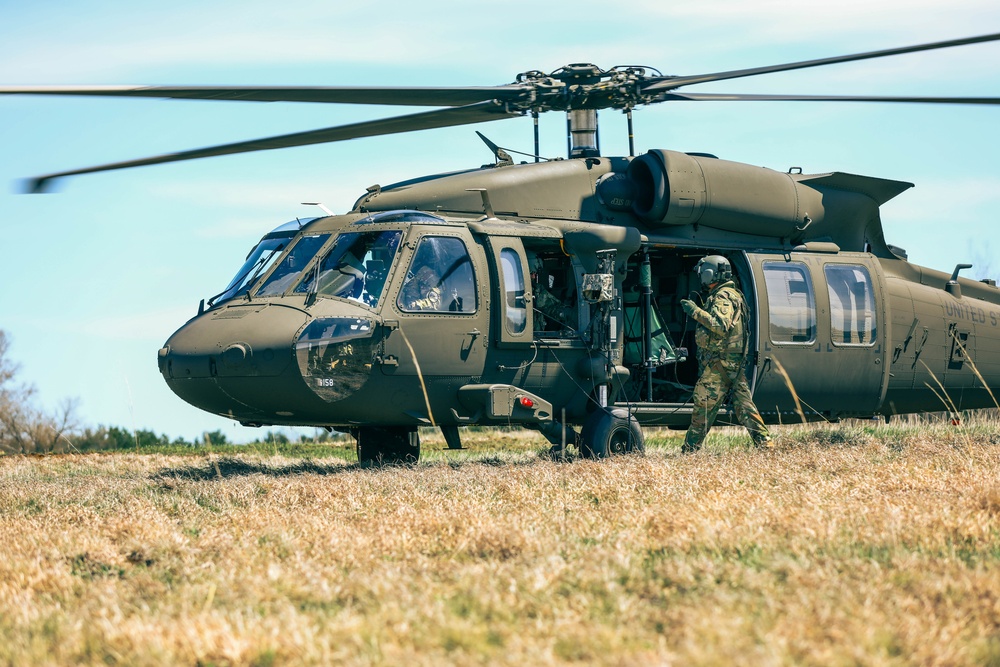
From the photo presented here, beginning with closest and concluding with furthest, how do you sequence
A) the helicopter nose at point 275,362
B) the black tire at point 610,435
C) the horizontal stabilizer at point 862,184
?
the helicopter nose at point 275,362, the black tire at point 610,435, the horizontal stabilizer at point 862,184

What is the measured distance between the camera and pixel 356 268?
9.77 meters

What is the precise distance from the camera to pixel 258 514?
7055 mm

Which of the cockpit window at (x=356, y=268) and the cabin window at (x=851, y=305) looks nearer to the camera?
the cockpit window at (x=356, y=268)

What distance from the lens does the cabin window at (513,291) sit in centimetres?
1020

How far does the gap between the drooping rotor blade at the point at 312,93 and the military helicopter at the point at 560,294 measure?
0.07 feet

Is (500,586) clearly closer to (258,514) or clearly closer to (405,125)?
(258,514)

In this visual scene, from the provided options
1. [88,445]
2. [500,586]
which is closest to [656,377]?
[500,586]

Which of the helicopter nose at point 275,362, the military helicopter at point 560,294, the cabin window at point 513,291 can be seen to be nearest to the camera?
the helicopter nose at point 275,362

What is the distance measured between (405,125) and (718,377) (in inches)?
152

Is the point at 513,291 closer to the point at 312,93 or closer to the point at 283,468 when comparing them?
the point at 312,93

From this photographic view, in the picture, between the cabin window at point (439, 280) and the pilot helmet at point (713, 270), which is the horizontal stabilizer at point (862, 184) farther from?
the cabin window at point (439, 280)

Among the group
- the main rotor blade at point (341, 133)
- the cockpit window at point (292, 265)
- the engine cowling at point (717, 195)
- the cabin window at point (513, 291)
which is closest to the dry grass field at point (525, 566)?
the cabin window at point (513, 291)

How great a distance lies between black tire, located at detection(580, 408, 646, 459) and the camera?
10570mm

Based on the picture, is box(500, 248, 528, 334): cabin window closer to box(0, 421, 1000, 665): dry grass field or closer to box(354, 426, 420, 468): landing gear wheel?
box(0, 421, 1000, 665): dry grass field
